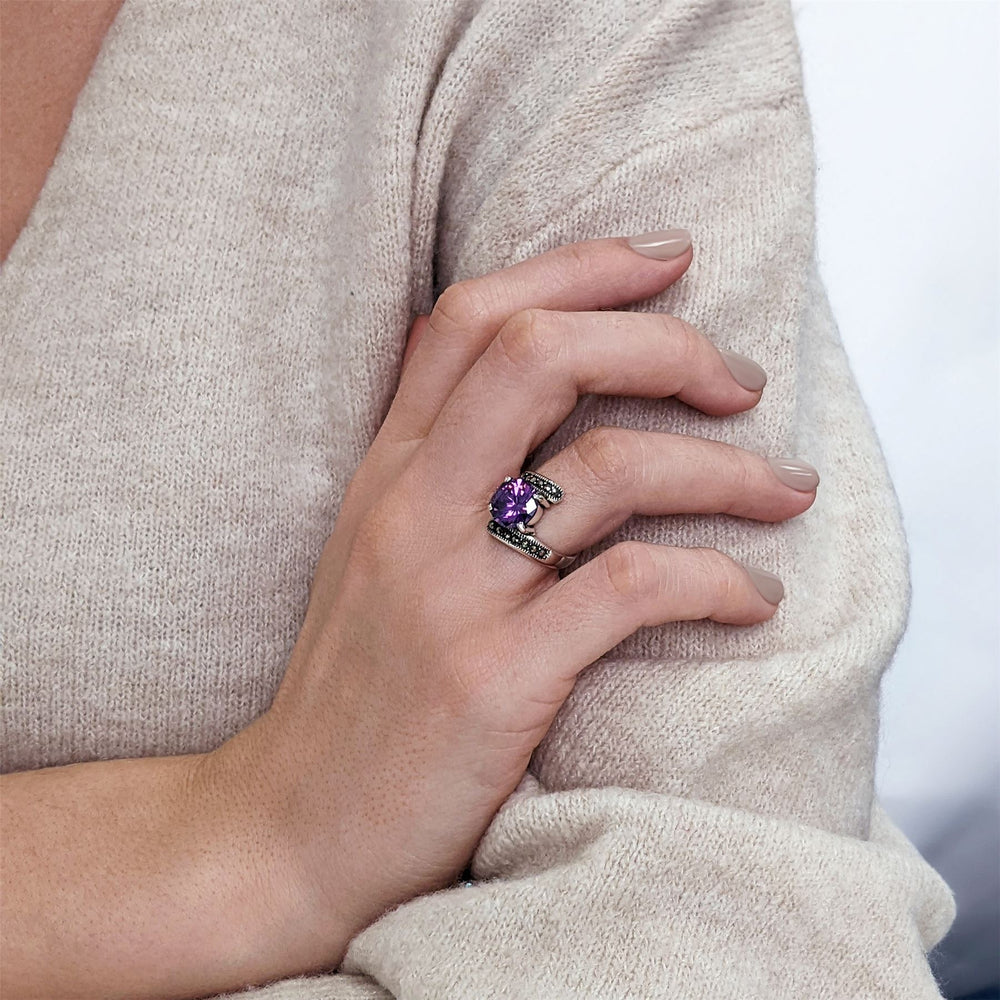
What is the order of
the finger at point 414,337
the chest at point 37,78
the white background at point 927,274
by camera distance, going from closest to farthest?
the finger at point 414,337
the chest at point 37,78
the white background at point 927,274

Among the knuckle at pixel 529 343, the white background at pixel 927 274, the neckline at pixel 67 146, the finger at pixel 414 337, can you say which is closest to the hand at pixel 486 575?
the knuckle at pixel 529 343

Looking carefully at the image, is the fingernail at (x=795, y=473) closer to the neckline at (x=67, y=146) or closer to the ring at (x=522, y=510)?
the ring at (x=522, y=510)

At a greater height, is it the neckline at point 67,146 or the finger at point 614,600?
the neckline at point 67,146

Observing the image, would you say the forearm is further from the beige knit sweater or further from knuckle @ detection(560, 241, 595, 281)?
knuckle @ detection(560, 241, 595, 281)

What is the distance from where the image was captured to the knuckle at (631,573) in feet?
2.10

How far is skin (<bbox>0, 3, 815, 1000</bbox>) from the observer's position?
2.15ft

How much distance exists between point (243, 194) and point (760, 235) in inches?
17.9

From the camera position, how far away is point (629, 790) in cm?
67

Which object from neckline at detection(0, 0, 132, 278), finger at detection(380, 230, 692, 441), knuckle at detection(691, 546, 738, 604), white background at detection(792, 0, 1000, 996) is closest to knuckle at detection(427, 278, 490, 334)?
finger at detection(380, 230, 692, 441)

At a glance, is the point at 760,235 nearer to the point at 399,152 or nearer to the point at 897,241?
the point at 399,152

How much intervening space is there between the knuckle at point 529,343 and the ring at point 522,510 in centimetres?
8

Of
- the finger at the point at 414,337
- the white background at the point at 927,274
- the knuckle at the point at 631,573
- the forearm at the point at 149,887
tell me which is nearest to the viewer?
the knuckle at the point at 631,573

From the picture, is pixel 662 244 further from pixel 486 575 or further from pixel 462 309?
pixel 486 575

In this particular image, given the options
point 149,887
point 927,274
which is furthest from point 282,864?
point 927,274
